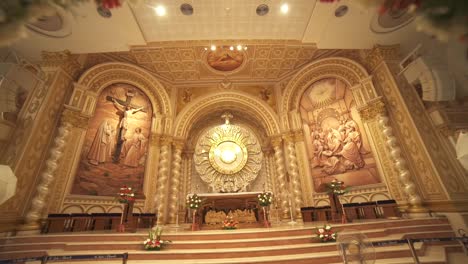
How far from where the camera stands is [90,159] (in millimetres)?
8102

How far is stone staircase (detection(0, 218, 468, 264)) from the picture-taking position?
14.0 feet

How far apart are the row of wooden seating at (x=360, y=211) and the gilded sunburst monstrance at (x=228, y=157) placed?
3.78 metres

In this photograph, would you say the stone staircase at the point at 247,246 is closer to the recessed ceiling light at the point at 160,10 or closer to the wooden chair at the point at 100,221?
the wooden chair at the point at 100,221

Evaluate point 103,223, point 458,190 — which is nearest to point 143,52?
point 103,223

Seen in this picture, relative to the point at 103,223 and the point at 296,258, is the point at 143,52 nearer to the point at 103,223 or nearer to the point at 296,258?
the point at 103,223

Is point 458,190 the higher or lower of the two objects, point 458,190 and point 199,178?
the lower

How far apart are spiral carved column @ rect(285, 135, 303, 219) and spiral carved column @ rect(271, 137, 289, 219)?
0.49 meters

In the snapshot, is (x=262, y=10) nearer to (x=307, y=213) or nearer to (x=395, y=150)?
(x=395, y=150)

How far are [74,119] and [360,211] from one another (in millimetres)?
12473

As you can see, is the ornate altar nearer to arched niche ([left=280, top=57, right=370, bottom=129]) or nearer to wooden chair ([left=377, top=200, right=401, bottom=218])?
wooden chair ([left=377, top=200, right=401, bottom=218])

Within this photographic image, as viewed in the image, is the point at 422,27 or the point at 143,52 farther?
the point at 143,52

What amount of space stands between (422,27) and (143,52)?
35.3 feet

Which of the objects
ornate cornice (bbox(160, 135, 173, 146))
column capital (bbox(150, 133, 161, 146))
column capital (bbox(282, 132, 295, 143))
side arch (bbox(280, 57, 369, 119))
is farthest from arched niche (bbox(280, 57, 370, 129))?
column capital (bbox(150, 133, 161, 146))

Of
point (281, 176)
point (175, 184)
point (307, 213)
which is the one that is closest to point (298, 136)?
point (281, 176)
